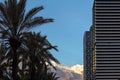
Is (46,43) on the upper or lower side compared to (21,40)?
upper

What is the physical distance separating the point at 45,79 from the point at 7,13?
2262cm

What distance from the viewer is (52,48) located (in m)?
49.2

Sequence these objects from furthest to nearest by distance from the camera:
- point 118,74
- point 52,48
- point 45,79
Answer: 1. point 118,74
2. point 45,79
3. point 52,48

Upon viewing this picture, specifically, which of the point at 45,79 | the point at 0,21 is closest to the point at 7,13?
the point at 0,21

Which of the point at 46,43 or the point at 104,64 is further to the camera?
the point at 104,64

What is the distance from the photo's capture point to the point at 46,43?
51.0m

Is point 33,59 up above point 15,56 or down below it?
above

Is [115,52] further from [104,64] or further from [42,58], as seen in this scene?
[42,58]

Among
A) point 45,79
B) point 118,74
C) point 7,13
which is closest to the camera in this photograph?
point 7,13

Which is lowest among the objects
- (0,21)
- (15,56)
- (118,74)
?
(15,56)

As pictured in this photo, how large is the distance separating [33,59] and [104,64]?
490 ft

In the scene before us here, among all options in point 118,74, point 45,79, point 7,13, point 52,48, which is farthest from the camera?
point 118,74

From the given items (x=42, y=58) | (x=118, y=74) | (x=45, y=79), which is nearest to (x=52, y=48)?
(x=42, y=58)

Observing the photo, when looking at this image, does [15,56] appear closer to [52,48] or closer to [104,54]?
[52,48]
